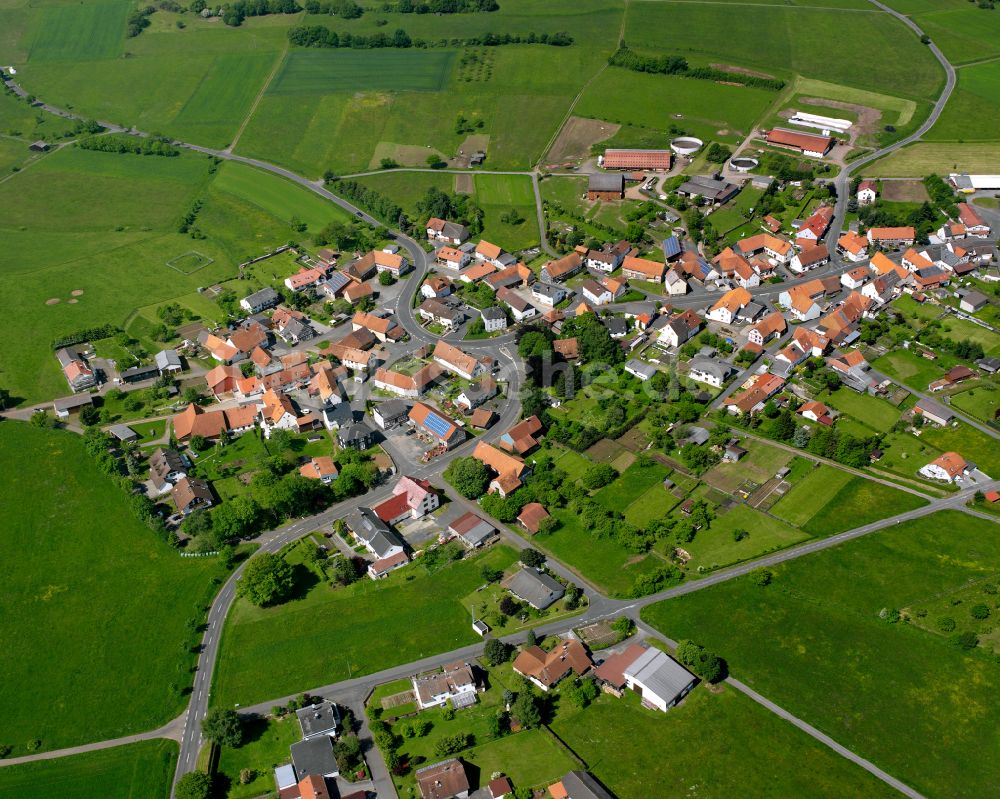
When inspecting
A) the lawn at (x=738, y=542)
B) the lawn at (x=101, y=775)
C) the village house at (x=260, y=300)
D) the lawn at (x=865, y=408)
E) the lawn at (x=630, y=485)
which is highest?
the village house at (x=260, y=300)

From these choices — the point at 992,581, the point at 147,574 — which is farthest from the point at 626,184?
the point at 147,574

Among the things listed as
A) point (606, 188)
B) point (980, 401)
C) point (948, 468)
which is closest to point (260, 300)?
point (606, 188)

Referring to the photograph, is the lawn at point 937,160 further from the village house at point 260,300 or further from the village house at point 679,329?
the village house at point 260,300

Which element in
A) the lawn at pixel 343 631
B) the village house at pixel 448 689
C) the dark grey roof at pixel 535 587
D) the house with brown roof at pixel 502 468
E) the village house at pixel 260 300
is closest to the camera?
the village house at pixel 448 689

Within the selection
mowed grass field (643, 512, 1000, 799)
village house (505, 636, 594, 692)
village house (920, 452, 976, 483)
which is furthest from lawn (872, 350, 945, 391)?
village house (505, 636, 594, 692)

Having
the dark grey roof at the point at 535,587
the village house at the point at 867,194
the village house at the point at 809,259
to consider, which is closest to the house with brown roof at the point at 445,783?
the dark grey roof at the point at 535,587

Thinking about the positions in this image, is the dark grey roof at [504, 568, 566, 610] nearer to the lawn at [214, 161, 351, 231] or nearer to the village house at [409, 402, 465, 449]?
the village house at [409, 402, 465, 449]
